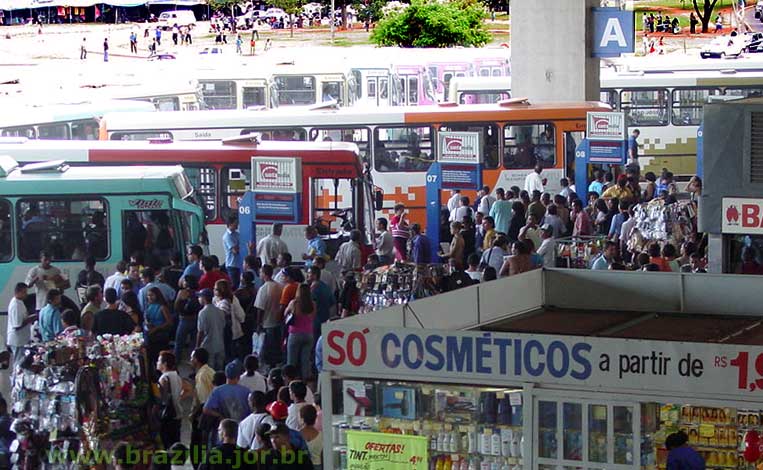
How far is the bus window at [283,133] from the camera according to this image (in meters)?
26.3

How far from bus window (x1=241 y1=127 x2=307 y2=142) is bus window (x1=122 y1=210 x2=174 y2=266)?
6.96 m

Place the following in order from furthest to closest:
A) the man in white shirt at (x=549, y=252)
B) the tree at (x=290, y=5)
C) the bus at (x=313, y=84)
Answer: the tree at (x=290, y=5), the bus at (x=313, y=84), the man in white shirt at (x=549, y=252)

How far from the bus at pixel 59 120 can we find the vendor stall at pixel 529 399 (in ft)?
70.3

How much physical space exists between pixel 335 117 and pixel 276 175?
8.07 m

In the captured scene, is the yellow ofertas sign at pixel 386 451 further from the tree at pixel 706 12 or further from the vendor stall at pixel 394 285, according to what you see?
the tree at pixel 706 12

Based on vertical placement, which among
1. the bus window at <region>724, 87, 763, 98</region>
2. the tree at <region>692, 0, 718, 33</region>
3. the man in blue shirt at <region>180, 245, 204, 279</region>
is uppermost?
the tree at <region>692, 0, 718, 33</region>

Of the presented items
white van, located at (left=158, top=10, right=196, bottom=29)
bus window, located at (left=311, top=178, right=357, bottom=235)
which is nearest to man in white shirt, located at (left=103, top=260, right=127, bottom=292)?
bus window, located at (left=311, top=178, right=357, bottom=235)

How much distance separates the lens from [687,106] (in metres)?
31.6

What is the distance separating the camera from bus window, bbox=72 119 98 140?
3038cm

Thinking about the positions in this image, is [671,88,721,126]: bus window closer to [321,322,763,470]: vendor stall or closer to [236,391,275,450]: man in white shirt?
[236,391,275,450]: man in white shirt

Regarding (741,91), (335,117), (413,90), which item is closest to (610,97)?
(741,91)

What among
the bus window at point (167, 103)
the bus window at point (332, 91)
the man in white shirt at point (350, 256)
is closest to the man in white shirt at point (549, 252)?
the man in white shirt at point (350, 256)

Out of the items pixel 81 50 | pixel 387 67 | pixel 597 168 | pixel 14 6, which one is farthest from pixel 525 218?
pixel 14 6

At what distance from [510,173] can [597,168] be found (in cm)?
179
